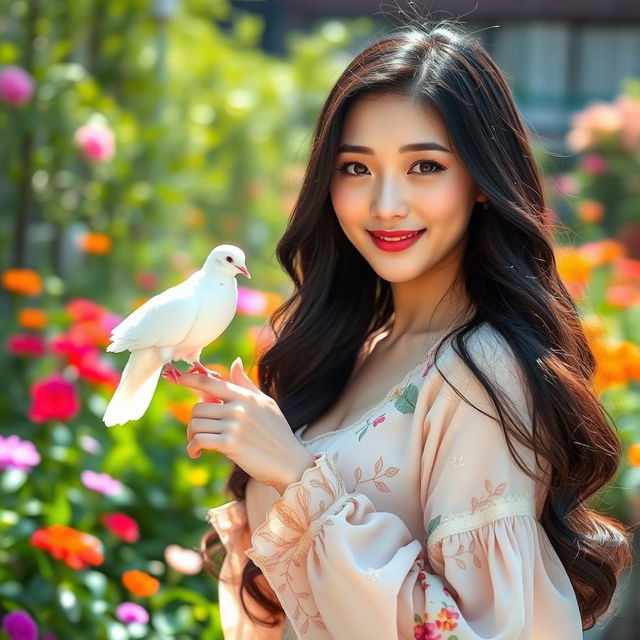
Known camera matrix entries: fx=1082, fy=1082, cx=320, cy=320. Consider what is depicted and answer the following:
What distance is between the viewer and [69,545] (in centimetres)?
213

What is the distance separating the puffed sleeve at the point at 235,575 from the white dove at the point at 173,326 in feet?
1.44

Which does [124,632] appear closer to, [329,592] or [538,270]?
[329,592]

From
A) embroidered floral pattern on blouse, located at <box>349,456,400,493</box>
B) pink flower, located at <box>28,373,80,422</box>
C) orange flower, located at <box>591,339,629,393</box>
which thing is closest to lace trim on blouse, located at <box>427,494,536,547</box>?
embroidered floral pattern on blouse, located at <box>349,456,400,493</box>

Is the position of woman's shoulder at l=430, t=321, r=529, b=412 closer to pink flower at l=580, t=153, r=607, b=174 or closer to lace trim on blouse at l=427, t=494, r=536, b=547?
lace trim on blouse at l=427, t=494, r=536, b=547

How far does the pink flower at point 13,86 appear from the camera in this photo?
3.40 m

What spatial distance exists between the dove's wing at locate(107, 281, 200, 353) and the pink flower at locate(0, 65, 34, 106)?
231cm

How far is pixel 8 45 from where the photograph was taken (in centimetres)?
367

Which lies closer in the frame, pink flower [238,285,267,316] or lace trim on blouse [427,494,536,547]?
lace trim on blouse [427,494,536,547]

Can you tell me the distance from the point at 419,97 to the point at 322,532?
0.60 meters

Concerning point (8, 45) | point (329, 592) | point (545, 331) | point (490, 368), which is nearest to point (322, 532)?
point (329, 592)

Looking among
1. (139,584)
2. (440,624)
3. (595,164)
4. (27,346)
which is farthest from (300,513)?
(595,164)

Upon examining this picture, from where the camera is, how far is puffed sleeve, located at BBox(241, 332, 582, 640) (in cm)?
134

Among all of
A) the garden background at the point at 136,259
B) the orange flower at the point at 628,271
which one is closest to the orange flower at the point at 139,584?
the garden background at the point at 136,259

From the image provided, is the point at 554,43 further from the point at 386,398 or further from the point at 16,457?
the point at 386,398
